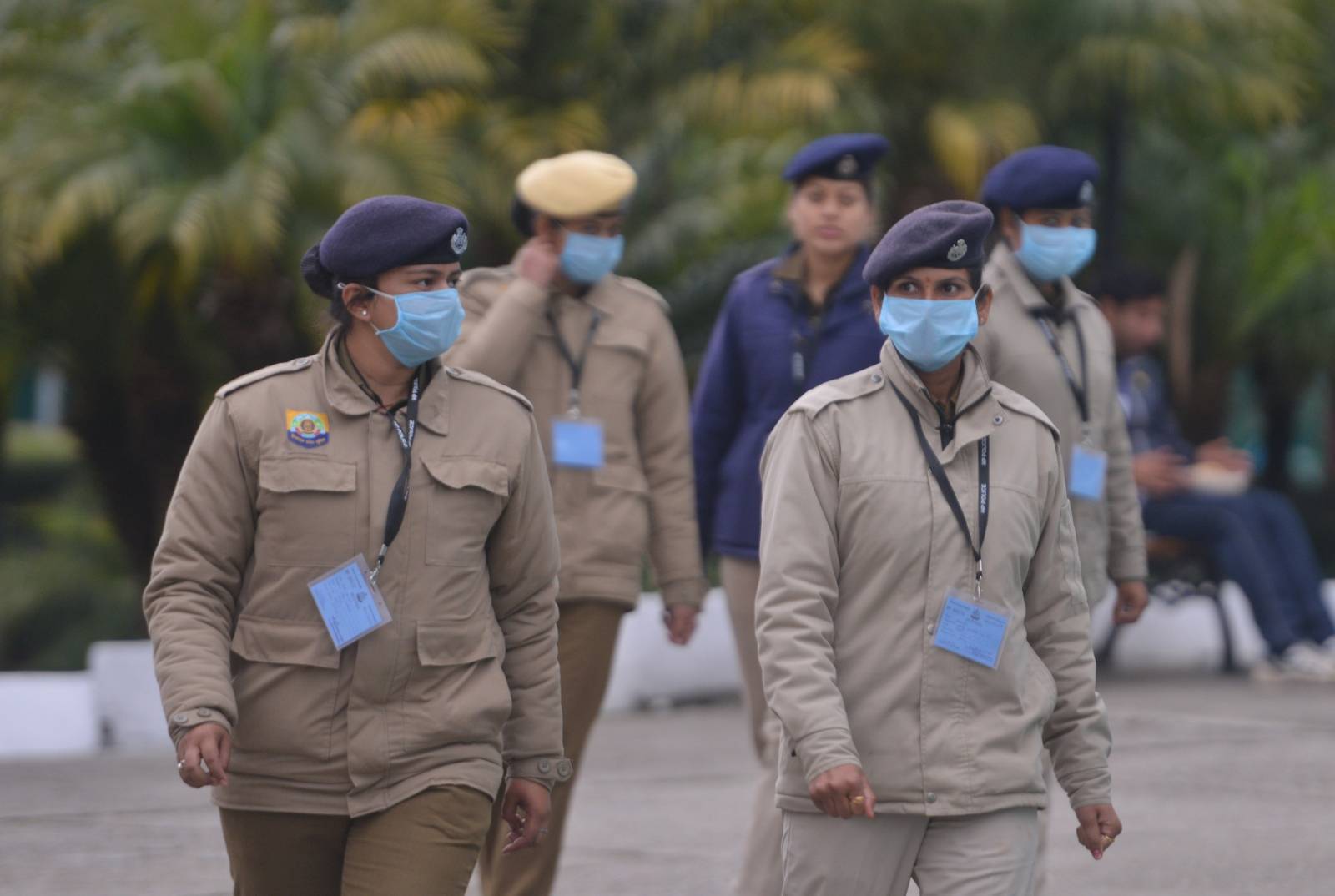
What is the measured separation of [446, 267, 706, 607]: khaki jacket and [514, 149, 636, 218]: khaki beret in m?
0.22

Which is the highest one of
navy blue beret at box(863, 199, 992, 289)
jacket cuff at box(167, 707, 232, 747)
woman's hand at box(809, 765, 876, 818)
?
navy blue beret at box(863, 199, 992, 289)

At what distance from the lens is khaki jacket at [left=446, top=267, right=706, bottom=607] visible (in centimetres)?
581

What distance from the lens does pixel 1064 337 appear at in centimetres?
584

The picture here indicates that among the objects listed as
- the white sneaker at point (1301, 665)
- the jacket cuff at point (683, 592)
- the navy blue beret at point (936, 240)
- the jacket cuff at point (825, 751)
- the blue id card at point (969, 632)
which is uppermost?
the navy blue beret at point (936, 240)

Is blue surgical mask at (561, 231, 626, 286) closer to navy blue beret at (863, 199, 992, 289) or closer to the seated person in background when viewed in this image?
navy blue beret at (863, 199, 992, 289)

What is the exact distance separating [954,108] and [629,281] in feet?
35.1

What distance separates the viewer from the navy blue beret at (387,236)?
162 inches

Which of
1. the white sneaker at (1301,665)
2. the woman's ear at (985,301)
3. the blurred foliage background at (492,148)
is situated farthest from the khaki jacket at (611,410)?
the blurred foliage background at (492,148)

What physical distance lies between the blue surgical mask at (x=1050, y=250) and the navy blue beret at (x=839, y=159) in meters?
0.46

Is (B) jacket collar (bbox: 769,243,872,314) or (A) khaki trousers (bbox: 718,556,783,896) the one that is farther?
(B) jacket collar (bbox: 769,243,872,314)

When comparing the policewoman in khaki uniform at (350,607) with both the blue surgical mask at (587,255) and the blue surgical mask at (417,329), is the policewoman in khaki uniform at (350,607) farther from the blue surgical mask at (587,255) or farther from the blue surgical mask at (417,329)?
the blue surgical mask at (587,255)

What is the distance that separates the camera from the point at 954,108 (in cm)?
1650

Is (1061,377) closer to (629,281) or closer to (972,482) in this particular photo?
(629,281)

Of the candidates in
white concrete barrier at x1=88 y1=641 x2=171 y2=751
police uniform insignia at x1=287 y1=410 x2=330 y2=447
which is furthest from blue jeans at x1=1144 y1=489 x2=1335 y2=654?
police uniform insignia at x1=287 y1=410 x2=330 y2=447
